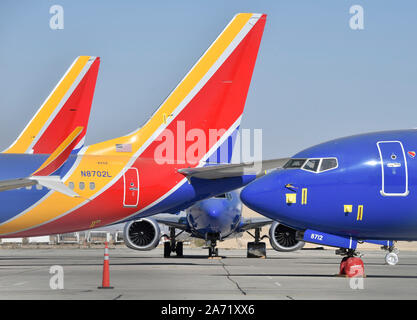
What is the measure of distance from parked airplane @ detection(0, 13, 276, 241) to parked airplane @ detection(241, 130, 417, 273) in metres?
3.58

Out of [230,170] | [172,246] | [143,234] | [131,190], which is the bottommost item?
[172,246]

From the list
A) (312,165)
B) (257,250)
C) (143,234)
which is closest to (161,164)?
(312,165)

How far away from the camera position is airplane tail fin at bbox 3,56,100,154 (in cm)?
3164

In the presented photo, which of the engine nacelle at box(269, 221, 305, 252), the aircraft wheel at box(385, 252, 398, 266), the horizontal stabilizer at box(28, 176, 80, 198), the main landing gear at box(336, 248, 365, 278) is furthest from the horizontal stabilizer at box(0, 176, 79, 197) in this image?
the engine nacelle at box(269, 221, 305, 252)

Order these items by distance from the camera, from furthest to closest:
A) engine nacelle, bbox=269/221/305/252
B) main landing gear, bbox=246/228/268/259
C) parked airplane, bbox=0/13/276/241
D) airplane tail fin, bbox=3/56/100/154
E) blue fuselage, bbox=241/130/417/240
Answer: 1. main landing gear, bbox=246/228/268/259
2. engine nacelle, bbox=269/221/305/252
3. airplane tail fin, bbox=3/56/100/154
4. parked airplane, bbox=0/13/276/241
5. blue fuselage, bbox=241/130/417/240

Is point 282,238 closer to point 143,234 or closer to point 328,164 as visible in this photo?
point 143,234

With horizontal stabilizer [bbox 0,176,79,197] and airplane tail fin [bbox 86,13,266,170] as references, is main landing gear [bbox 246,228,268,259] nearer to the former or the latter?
airplane tail fin [bbox 86,13,266,170]

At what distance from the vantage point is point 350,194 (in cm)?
2016

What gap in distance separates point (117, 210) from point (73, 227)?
5.41 ft

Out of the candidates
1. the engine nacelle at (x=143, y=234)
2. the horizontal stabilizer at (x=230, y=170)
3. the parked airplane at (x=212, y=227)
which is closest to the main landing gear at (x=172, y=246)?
the parked airplane at (x=212, y=227)

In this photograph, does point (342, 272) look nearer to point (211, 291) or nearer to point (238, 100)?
point (211, 291)

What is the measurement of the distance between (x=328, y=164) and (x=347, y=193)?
87 cm
